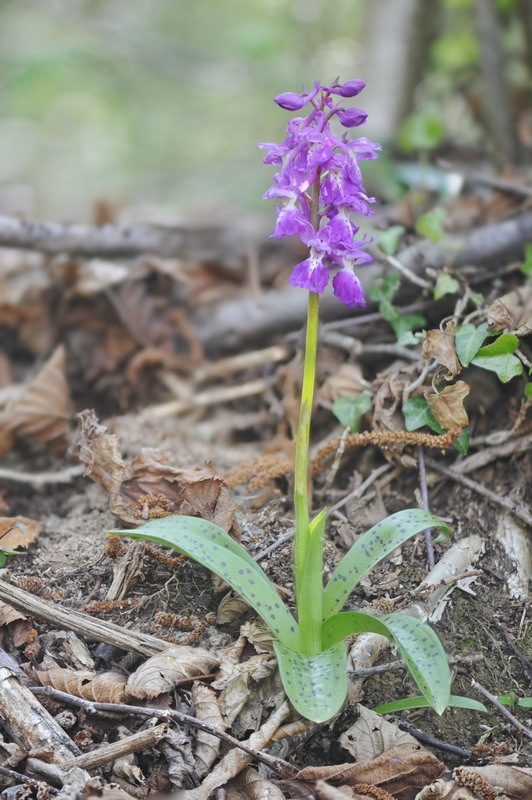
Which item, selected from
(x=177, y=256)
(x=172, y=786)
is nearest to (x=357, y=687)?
(x=172, y=786)

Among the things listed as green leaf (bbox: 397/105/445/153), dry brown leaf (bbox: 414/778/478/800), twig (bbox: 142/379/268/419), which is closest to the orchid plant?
dry brown leaf (bbox: 414/778/478/800)

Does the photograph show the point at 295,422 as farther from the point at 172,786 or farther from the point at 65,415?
the point at 172,786

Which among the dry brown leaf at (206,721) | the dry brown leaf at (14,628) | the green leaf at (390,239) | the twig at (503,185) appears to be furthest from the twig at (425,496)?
the twig at (503,185)

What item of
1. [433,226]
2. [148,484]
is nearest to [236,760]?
[148,484]

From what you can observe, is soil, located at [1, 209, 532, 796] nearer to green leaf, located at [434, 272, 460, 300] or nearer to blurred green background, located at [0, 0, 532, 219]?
green leaf, located at [434, 272, 460, 300]

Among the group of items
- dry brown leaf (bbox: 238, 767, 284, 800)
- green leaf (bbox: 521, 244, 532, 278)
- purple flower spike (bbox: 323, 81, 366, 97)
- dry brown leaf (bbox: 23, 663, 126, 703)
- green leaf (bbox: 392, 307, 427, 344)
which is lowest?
dry brown leaf (bbox: 238, 767, 284, 800)

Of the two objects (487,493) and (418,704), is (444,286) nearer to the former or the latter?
(487,493)
